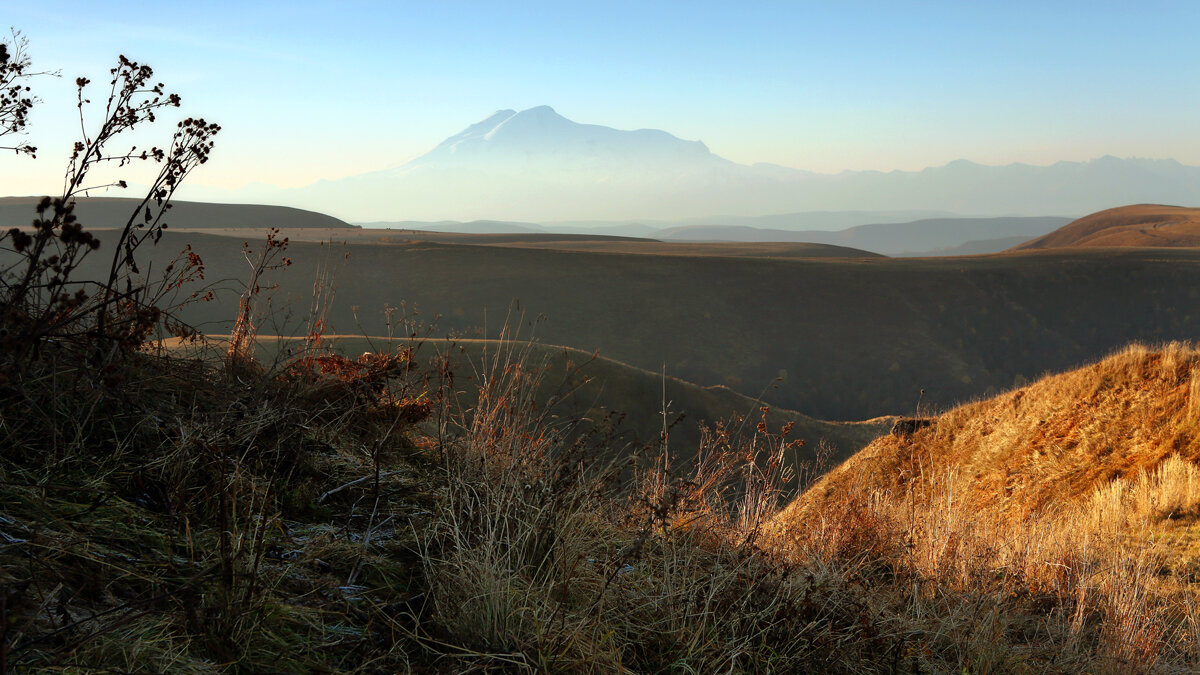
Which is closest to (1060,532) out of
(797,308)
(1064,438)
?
(1064,438)

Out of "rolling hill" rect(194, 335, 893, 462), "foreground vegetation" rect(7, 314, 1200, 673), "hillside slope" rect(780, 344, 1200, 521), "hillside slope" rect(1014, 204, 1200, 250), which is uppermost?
"hillside slope" rect(1014, 204, 1200, 250)

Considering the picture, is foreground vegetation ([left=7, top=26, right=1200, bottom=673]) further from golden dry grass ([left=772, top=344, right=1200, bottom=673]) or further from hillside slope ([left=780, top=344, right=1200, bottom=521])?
hillside slope ([left=780, top=344, right=1200, bottom=521])

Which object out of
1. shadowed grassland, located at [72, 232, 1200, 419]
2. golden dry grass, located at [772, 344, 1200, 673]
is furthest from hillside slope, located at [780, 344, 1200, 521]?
shadowed grassland, located at [72, 232, 1200, 419]

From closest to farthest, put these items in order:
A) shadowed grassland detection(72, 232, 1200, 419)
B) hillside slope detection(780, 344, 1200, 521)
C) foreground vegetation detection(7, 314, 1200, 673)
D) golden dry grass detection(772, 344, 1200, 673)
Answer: foreground vegetation detection(7, 314, 1200, 673) → golden dry grass detection(772, 344, 1200, 673) → hillside slope detection(780, 344, 1200, 521) → shadowed grassland detection(72, 232, 1200, 419)

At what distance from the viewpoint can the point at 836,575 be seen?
348 centimetres

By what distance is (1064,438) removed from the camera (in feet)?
32.7

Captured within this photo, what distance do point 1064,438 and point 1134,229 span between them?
15024 cm

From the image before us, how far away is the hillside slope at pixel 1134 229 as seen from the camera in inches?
4443

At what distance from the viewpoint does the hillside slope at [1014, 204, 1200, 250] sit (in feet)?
370

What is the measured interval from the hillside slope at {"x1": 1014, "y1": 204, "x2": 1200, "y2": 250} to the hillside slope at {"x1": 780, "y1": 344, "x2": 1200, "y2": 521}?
360 feet

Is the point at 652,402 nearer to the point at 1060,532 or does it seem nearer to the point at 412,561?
the point at 1060,532

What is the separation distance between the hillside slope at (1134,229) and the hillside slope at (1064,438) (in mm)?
109857

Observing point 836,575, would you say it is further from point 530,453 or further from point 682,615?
point 530,453

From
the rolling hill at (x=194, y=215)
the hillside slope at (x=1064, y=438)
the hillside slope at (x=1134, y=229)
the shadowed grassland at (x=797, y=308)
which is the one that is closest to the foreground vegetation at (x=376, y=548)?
the hillside slope at (x=1064, y=438)
